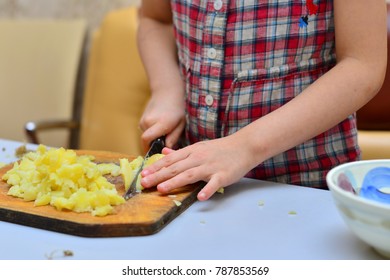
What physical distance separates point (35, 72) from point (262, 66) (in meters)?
1.62

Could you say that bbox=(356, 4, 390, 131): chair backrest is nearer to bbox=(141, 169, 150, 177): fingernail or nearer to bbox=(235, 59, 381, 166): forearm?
bbox=(235, 59, 381, 166): forearm

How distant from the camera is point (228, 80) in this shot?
1.12 meters

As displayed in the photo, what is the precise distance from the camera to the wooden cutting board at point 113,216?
32.5 inches

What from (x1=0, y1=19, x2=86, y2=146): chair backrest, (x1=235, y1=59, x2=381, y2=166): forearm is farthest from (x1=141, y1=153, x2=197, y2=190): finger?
(x1=0, y1=19, x2=86, y2=146): chair backrest

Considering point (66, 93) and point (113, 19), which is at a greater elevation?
point (113, 19)

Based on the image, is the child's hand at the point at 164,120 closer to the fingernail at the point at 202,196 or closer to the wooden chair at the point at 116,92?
the fingernail at the point at 202,196

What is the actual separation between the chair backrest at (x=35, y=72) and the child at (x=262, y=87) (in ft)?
4.07

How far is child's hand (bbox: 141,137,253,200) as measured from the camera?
36.8 inches

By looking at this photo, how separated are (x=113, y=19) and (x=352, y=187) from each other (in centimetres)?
167

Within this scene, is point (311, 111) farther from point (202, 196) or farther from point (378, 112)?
point (378, 112)

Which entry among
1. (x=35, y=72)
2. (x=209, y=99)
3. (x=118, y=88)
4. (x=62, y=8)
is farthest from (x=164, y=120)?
(x=62, y=8)

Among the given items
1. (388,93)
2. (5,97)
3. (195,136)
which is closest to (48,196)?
(195,136)

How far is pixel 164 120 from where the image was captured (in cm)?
116
